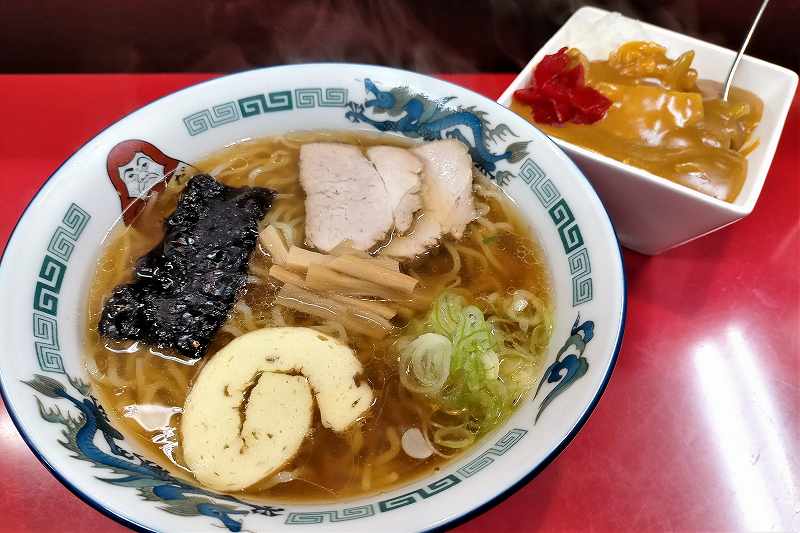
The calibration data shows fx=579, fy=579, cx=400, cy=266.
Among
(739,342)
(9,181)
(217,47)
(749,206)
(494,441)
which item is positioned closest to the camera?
(494,441)

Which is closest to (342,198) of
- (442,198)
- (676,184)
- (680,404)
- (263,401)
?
(442,198)

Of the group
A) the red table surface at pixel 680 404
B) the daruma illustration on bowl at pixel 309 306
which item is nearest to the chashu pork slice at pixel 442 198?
the daruma illustration on bowl at pixel 309 306

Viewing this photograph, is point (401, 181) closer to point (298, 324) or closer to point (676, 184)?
point (298, 324)

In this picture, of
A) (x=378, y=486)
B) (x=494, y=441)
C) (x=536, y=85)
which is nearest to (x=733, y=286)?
(x=536, y=85)

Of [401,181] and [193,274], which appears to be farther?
[401,181]

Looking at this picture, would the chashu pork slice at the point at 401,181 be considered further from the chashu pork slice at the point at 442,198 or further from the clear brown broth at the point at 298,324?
the clear brown broth at the point at 298,324

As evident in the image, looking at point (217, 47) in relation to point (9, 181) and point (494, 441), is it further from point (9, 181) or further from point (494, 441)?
point (494, 441)
